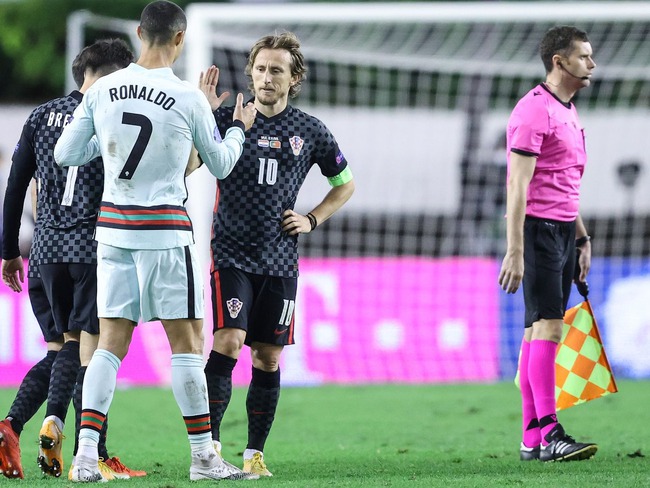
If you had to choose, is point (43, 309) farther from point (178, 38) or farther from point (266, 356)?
point (178, 38)

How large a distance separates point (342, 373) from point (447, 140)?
10178mm

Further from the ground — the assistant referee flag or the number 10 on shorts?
the number 10 on shorts

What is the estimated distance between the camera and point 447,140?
21.9 metres

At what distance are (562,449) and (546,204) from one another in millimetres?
1289

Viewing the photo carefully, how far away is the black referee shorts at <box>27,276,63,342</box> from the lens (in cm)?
638

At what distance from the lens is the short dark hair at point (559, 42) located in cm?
681

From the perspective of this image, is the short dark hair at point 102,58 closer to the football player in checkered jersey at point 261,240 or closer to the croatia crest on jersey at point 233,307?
the football player in checkered jersey at point 261,240

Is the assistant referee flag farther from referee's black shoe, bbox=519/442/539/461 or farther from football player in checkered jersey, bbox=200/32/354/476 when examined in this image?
football player in checkered jersey, bbox=200/32/354/476

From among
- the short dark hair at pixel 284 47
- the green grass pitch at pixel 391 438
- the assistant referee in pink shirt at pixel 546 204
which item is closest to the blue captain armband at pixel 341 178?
the short dark hair at pixel 284 47

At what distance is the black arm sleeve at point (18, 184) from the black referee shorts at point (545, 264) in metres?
2.62

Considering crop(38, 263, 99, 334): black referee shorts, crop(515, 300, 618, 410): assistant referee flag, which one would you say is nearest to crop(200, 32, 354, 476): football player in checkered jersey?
crop(38, 263, 99, 334): black referee shorts

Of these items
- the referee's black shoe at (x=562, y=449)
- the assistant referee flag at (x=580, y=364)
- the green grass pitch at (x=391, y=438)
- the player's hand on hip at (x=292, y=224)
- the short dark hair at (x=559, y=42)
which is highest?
the short dark hair at (x=559, y=42)

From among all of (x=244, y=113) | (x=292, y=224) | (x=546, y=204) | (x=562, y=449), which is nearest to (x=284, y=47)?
(x=244, y=113)

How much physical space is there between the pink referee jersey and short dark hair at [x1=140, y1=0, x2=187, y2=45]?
2081 mm
